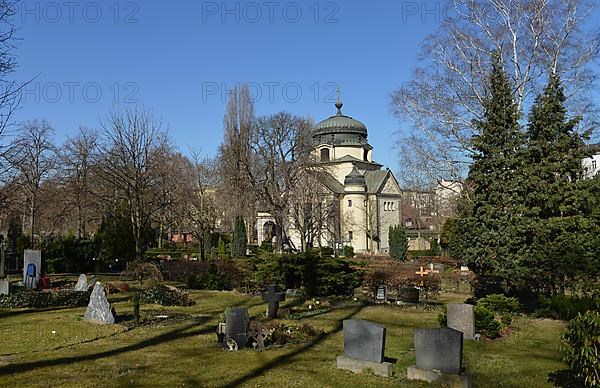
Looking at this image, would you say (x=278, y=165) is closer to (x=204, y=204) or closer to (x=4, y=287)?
(x=204, y=204)

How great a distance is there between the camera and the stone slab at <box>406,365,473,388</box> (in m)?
8.23

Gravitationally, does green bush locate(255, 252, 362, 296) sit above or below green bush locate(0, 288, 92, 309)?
above

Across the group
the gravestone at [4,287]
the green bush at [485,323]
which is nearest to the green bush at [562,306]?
the green bush at [485,323]

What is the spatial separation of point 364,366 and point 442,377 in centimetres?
141

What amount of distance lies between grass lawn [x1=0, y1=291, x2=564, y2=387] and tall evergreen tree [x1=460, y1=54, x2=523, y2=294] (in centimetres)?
249

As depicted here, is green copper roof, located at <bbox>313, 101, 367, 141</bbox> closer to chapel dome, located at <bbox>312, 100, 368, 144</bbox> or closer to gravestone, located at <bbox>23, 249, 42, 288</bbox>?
chapel dome, located at <bbox>312, 100, 368, 144</bbox>

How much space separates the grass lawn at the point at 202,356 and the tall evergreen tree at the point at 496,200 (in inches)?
98.1

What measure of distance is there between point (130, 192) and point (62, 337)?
21106 mm

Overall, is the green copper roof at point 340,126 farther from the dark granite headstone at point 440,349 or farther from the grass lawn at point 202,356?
the dark granite headstone at point 440,349

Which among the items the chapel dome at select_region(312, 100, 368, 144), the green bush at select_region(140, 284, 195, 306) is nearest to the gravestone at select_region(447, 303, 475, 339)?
the green bush at select_region(140, 284, 195, 306)

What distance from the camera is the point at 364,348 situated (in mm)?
9266

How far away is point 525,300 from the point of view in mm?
17344

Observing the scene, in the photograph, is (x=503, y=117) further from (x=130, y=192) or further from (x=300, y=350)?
(x=130, y=192)

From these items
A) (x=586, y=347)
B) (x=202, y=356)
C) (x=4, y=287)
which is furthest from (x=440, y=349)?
(x=4, y=287)
